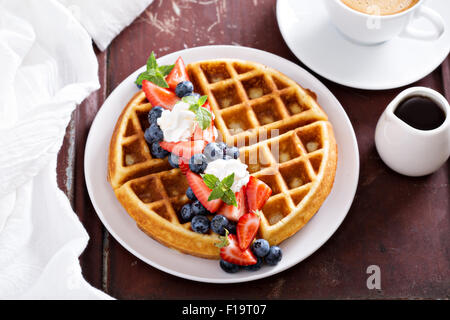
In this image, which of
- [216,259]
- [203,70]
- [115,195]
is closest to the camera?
[216,259]

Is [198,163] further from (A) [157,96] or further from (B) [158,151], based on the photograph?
(A) [157,96]

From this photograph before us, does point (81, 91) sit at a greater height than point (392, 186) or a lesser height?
greater

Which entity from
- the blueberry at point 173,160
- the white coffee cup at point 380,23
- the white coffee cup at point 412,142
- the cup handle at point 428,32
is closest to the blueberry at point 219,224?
the blueberry at point 173,160

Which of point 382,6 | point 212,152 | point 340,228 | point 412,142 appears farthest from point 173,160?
point 382,6

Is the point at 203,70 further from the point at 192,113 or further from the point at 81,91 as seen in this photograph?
the point at 81,91

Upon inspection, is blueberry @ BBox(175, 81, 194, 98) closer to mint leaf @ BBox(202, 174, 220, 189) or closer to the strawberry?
mint leaf @ BBox(202, 174, 220, 189)

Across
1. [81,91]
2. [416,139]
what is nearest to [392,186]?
[416,139]

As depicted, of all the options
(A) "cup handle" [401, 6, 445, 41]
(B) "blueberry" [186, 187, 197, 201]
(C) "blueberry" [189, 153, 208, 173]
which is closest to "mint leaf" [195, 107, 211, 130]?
(C) "blueberry" [189, 153, 208, 173]
